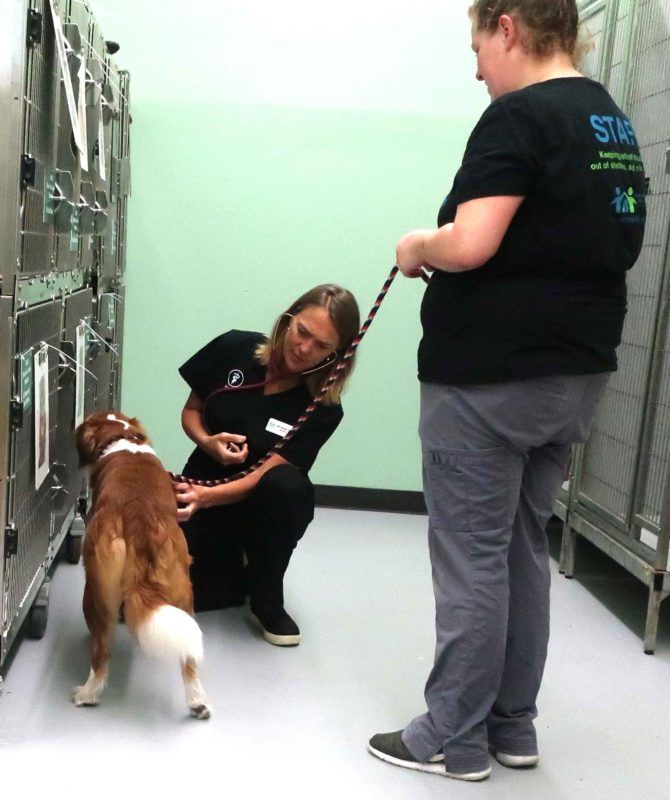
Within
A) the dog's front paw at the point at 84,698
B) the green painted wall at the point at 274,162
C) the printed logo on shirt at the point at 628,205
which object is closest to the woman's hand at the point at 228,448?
the dog's front paw at the point at 84,698

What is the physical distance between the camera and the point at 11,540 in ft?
5.91

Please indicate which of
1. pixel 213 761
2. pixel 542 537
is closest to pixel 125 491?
pixel 213 761

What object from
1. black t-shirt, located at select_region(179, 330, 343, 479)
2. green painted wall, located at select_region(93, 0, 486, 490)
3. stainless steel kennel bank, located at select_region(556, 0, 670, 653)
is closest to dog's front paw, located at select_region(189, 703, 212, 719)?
black t-shirt, located at select_region(179, 330, 343, 479)

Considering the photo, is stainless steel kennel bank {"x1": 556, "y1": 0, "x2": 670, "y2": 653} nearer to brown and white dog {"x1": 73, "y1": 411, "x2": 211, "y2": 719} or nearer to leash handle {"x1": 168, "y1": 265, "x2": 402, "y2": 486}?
leash handle {"x1": 168, "y1": 265, "x2": 402, "y2": 486}

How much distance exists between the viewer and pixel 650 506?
8.72ft

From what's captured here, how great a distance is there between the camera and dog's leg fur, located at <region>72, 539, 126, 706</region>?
1.86 m

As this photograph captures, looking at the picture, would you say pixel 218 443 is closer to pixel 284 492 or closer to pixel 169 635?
pixel 284 492

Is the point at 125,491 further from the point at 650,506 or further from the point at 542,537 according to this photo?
the point at 650,506

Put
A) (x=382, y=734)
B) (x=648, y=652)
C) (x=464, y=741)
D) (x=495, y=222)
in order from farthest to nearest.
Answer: (x=648, y=652) → (x=382, y=734) → (x=464, y=741) → (x=495, y=222)

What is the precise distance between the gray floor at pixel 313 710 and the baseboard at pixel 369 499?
3.22ft

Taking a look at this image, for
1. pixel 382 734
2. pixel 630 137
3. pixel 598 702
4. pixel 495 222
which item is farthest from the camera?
pixel 598 702

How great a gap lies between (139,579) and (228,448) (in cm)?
64

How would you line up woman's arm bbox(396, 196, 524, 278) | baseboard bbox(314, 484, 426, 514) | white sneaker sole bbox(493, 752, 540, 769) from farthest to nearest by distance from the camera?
baseboard bbox(314, 484, 426, 514) → white sneaker sole bbox(493, 752, 540, 769) → woman's arm bbox(396, 196, 524, 278)

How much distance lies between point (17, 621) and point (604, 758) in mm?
1255
